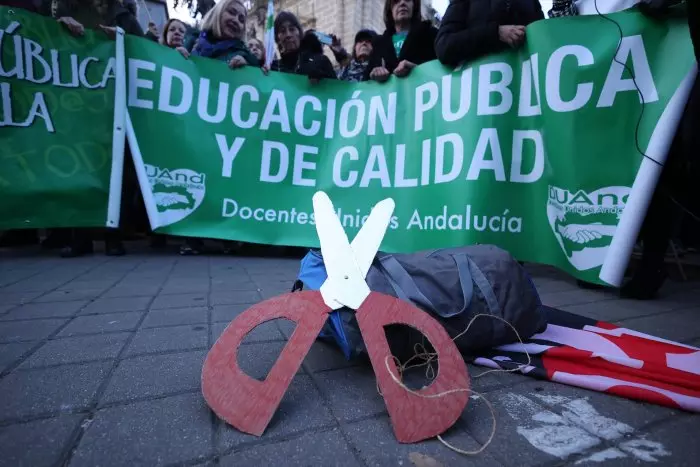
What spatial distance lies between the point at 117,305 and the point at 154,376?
90 centimetres

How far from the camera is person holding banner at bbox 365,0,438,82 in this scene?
302 cm

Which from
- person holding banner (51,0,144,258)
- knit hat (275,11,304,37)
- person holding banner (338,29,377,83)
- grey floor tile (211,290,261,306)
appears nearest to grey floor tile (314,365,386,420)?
grey floor tile (211,290,261,306)

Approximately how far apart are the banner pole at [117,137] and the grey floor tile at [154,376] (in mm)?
2295

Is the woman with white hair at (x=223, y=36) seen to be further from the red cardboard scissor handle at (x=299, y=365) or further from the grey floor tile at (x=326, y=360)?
the red cardboard scissor handle at (x=299, y=365)

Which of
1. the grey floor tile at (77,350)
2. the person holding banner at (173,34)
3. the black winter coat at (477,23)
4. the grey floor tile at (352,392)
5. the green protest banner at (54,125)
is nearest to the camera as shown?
the grey floor tile at (352,392)

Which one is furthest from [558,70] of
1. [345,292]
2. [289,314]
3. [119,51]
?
[119,51]

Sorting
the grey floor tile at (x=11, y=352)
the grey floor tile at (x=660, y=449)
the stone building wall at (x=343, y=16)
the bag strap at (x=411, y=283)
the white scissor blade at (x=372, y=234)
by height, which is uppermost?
the stone building wall at (x=343, y=16)

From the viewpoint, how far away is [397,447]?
0.78 metres

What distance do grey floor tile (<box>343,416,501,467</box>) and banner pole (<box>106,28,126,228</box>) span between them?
2989mm

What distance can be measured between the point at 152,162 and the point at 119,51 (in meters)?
0.92

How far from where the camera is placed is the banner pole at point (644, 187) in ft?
6.04

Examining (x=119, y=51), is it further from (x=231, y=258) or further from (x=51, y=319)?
(x=51, y=319)

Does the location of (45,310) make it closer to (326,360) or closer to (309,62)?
(326,360)

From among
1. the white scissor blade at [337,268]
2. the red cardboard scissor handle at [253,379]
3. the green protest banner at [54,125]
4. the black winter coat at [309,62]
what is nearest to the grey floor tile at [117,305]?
the red cardboard scissor handle at [253,379]
